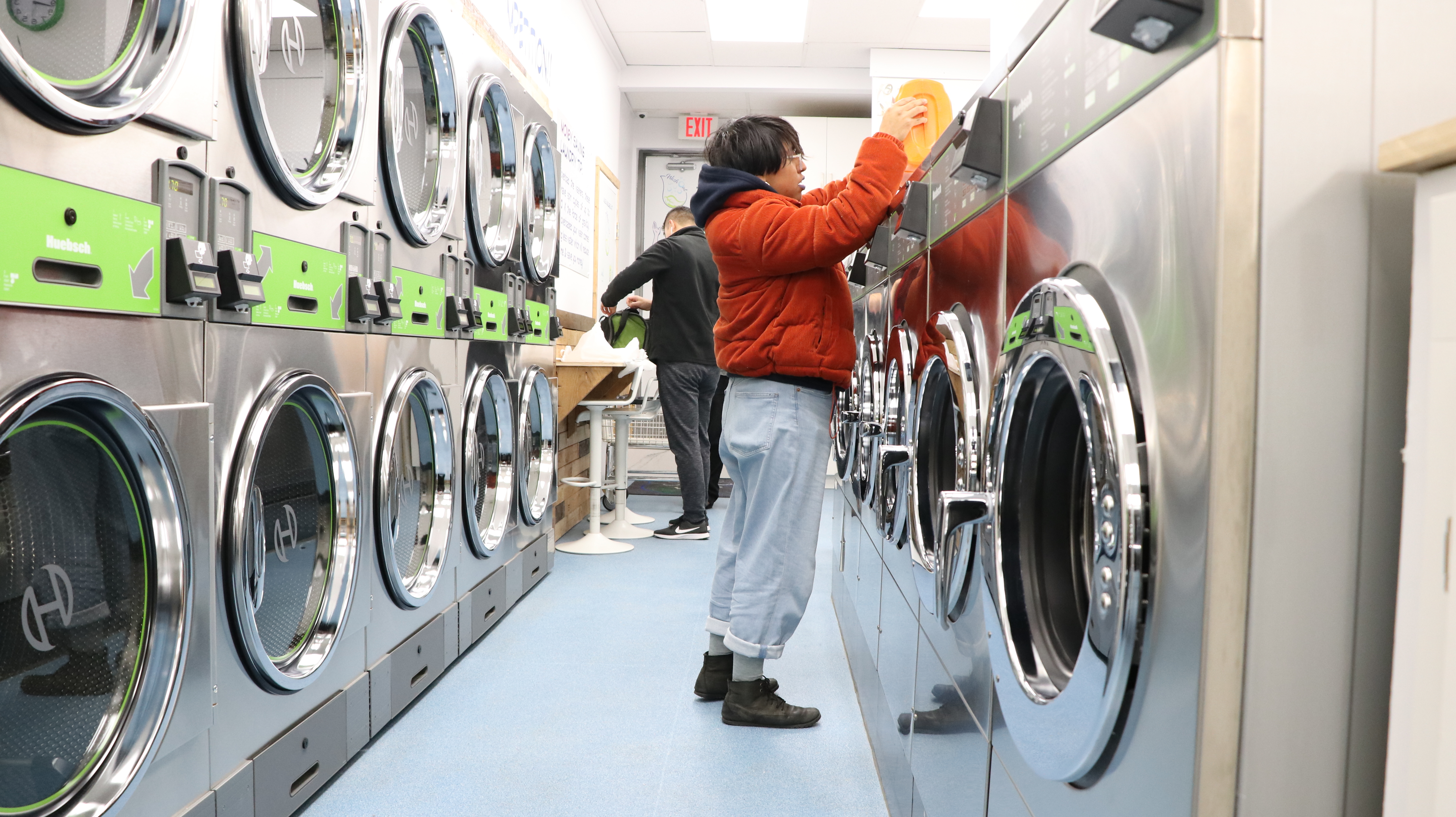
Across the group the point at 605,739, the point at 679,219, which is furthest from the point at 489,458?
the point at 679,219

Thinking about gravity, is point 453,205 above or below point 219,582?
above

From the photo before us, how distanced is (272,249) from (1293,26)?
4.74ft

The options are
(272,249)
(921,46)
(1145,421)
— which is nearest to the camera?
(1145,421)

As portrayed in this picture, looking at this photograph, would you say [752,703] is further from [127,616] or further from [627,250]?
[627,250]

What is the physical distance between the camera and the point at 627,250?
703cm

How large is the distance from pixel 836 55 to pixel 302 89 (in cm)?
483

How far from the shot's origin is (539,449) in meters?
3.38

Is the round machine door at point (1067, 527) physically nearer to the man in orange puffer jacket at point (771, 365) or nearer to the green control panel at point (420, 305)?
the man in orange puffer jacket at point (771, 365)

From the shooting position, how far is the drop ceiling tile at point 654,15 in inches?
202

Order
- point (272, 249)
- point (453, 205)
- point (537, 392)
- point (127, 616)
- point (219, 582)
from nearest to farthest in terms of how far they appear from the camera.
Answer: point (127, 616)
point (219, 582)
point (272, 249)
point (453, 205)
point (537, 392)

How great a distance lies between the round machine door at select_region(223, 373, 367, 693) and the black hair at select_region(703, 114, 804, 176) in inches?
39.0

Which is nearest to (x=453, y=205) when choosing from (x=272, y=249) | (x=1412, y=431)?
(x=272, y=249)

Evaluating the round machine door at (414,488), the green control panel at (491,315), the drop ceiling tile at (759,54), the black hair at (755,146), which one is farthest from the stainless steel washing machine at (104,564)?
the drop ceiling tile at (759,54)

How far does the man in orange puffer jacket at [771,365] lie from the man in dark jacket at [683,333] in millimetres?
1981
